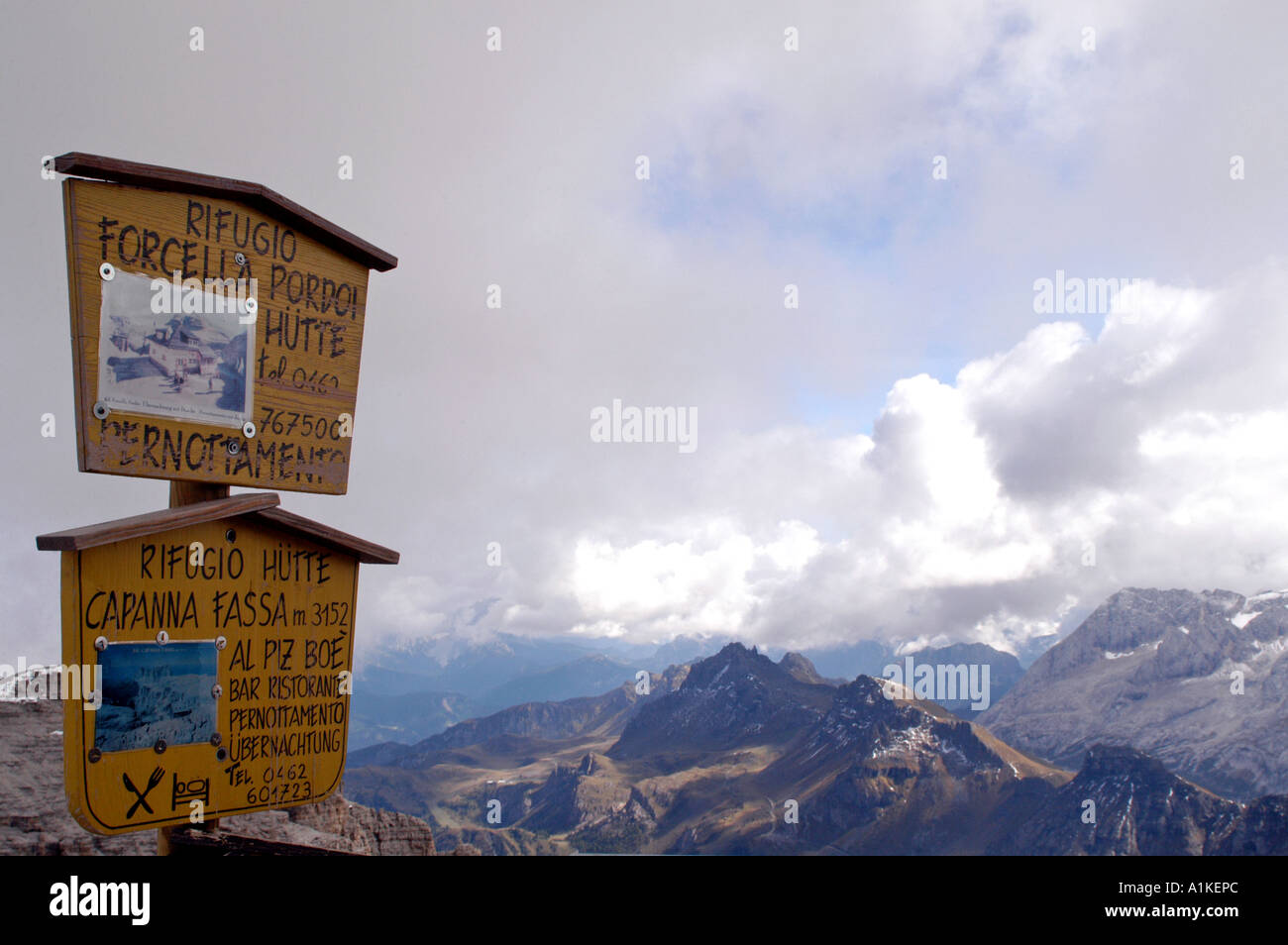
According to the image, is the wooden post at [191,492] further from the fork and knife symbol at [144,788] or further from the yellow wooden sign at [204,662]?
the fork and knife symbol at [144,788]

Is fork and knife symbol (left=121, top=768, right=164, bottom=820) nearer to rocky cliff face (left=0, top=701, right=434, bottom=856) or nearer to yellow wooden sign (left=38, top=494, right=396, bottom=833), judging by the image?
yellow wooden sign (left=38, top=494, right=396, bottom=833)

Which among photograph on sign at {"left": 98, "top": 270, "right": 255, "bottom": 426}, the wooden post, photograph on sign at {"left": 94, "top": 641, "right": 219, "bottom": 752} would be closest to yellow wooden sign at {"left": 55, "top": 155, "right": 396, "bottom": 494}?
photograph on sign at {"left": 98, "top": 270, "right": 255, "bottom": 426}

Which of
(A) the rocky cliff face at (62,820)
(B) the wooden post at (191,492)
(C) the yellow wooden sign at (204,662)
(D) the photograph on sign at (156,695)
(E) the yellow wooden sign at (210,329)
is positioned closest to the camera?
(C) the yellow wooden sign at (204,662)

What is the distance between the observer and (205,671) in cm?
821

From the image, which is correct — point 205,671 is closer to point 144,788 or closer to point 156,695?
point 156,695

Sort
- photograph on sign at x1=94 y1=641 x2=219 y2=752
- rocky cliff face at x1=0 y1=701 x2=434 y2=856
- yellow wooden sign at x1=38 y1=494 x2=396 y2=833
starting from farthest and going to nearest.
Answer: rocky cliff face at x1=0 y1=701 x2=434 y2=856 → photograph on sign at x1=94 y1=641 x2=219 y2=752 → yellow wooden sign at x1=38 y1=494 x2=396 y2=833

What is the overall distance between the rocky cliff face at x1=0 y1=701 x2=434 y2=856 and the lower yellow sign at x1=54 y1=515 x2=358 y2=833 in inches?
204

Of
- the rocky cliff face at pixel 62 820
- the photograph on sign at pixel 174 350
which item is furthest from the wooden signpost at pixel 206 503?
the rocky cliff face at pixel 62 820

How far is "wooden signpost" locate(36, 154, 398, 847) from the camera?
25.0ft

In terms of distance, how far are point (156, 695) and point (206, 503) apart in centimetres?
183

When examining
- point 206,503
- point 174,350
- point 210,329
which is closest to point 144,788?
point 206,503

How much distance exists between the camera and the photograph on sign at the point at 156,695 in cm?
759
